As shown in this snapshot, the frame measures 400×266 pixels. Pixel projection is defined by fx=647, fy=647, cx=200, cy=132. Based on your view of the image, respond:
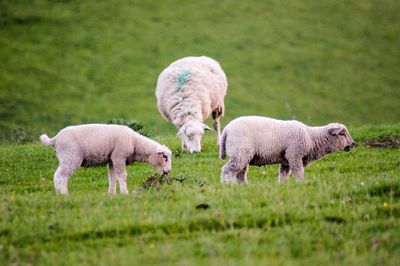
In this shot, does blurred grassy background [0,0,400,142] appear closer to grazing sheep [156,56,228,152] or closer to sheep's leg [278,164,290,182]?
grazing sheep [156,56,228,152]

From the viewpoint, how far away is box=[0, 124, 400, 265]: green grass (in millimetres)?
5711

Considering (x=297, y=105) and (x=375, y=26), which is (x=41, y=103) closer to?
(x=297, y=105)

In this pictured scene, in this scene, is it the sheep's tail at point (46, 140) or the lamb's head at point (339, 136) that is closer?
the sheep's tail at point (46, 140)

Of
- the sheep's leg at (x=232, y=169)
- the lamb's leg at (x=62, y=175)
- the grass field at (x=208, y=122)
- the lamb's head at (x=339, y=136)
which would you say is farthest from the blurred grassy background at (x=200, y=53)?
the sheep's leg at (x=232, y=169)

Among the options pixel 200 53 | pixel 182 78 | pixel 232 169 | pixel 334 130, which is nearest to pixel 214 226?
pixel 232 169

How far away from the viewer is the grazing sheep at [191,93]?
582 inches

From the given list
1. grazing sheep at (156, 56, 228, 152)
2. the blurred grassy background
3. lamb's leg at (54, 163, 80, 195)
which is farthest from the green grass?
the blurred grassy background

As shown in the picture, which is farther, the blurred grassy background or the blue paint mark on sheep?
the blurred grassy background

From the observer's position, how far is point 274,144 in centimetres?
962

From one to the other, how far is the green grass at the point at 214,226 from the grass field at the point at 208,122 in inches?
0.8

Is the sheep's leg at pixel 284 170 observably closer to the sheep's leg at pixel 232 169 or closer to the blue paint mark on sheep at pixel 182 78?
the sheep's leg at pixel 232 169

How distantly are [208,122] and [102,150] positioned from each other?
22194 millimetres

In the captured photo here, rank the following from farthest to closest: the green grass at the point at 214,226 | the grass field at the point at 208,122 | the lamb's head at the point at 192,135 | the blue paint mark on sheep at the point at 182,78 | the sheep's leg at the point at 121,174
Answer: the blue paint mark on sheep at the point at 182,78 → the lamb's head at the point at 192,135 → the sheep's leg at the point at 121,174 → the grass field at the point at 208,122 → the green grass at the point at 214,226

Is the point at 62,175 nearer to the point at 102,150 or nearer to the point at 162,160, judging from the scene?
the point at 102,150
